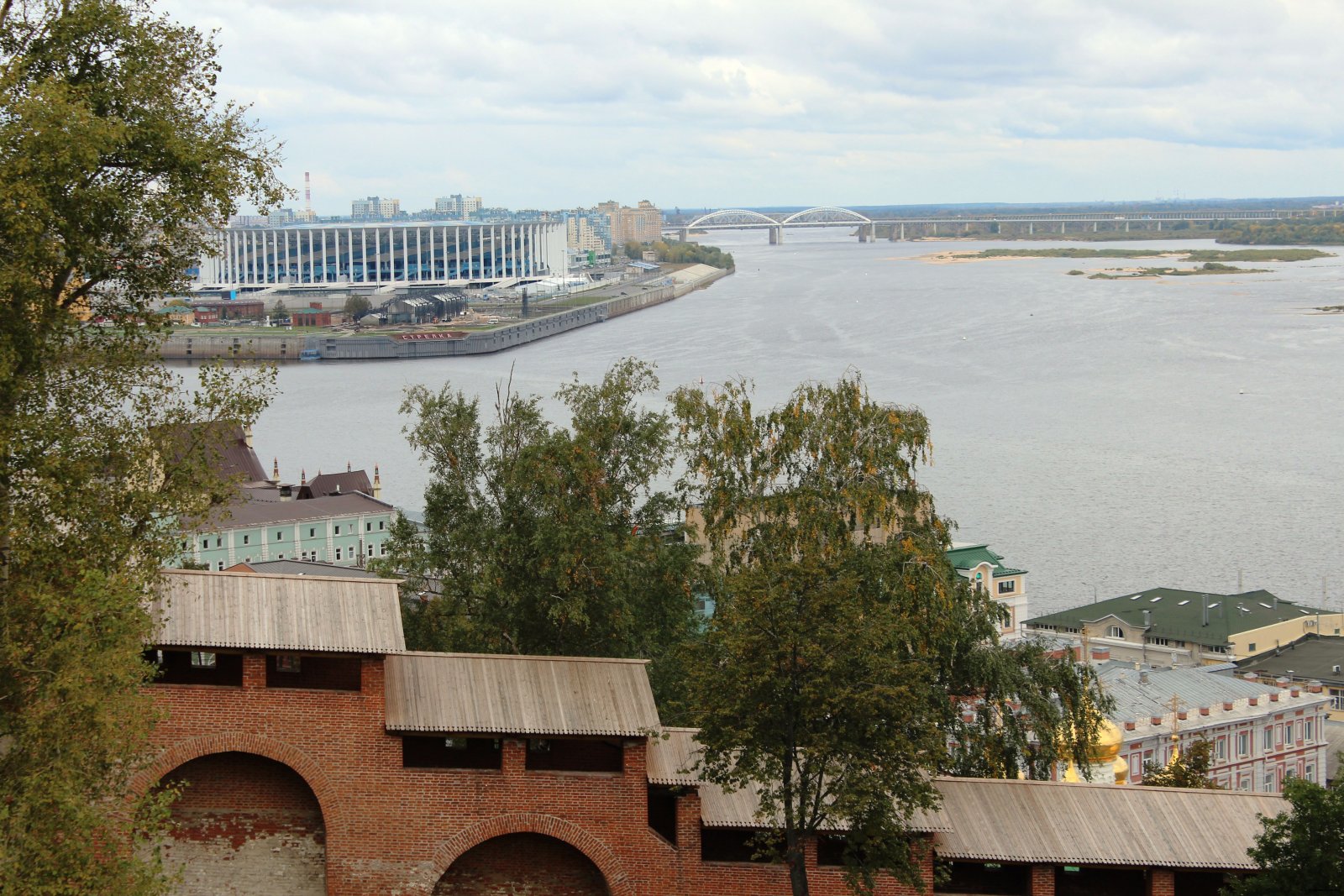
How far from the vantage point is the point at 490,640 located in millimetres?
12078

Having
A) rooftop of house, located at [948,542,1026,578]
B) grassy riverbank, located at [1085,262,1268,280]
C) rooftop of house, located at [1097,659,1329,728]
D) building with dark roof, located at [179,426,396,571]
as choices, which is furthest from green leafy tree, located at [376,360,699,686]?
grassy riverbank, located at [1085,262,1268,280]

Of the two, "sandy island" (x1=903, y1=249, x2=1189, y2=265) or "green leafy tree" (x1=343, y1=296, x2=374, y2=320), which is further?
"sandy island" (x1=903, y1=249, x2=1189, y2=265)

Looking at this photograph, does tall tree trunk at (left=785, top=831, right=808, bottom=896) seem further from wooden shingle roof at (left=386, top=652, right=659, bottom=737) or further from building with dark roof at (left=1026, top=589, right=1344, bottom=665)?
building with dark roof at (left=1026, top=589, right=1344, bottom=665)

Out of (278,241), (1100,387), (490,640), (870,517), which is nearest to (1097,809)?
(870,517)

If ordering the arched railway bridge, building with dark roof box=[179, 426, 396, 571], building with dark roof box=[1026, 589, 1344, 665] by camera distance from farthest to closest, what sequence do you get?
1. the arched railway bridge
2. building with dark roof box=[179, 426, 396, 571]
3. building with dark roof box=[1026, 589, 1344, 665]

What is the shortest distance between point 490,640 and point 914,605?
301 centimetres

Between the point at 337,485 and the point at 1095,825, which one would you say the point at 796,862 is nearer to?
the point at 1095,825

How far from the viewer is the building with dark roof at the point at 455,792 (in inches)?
328

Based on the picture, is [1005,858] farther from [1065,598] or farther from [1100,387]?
[1100,387]

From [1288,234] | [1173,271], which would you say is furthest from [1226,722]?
[1288,234]

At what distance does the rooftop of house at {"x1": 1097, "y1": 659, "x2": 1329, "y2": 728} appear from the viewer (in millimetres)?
20188

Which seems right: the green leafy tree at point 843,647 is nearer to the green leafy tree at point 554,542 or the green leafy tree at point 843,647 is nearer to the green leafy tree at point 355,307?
the green leafy tree at point 554,542

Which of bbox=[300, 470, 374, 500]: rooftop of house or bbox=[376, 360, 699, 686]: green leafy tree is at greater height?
bbox=[376, 360, 699, 686]: green leafy tree

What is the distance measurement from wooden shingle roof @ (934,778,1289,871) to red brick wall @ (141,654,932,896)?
5.25ft
